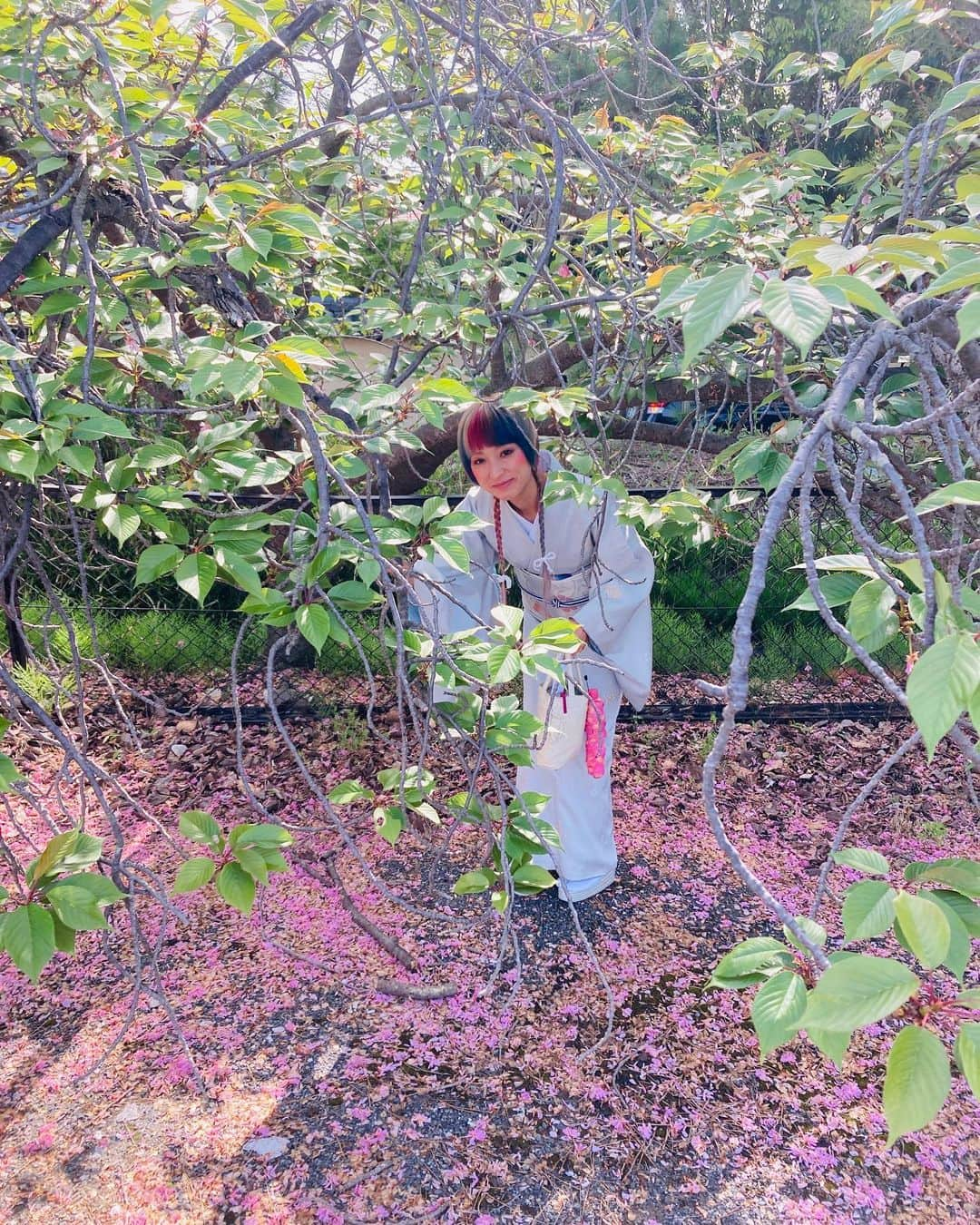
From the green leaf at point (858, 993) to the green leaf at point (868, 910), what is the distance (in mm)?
104

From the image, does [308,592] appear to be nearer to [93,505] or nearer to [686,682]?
[93,505]

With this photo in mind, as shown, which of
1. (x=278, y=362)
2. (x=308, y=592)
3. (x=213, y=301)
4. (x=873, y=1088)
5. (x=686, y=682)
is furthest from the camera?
(x=686, y=682)

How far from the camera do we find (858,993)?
25.8 inches

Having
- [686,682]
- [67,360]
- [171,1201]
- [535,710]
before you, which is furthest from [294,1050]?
[686,682]

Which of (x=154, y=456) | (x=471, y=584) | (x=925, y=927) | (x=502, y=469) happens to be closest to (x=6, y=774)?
(x=154, y=456)

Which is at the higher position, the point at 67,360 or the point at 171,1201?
the point at 67,360

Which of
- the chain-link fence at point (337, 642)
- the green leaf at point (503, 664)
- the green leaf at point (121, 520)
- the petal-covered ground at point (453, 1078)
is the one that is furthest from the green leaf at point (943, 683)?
the chain-link fence at point (337, 642)

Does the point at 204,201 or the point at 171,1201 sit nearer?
the point at 204,201

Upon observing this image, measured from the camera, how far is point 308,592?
1238 mm

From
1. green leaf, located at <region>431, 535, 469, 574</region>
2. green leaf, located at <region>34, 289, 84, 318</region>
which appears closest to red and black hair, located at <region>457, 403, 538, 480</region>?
green leaf, located at <region>431, 535, 469, 574</region>

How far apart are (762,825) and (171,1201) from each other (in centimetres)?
210

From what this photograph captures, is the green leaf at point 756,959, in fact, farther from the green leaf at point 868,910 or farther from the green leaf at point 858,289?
the green leaf at point 858,289

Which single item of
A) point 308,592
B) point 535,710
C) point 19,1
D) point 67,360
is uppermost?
point 19,1

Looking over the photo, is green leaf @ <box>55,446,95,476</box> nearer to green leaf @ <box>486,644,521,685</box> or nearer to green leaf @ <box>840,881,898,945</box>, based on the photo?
green leaf @ <box>486,644,521,685</box>
